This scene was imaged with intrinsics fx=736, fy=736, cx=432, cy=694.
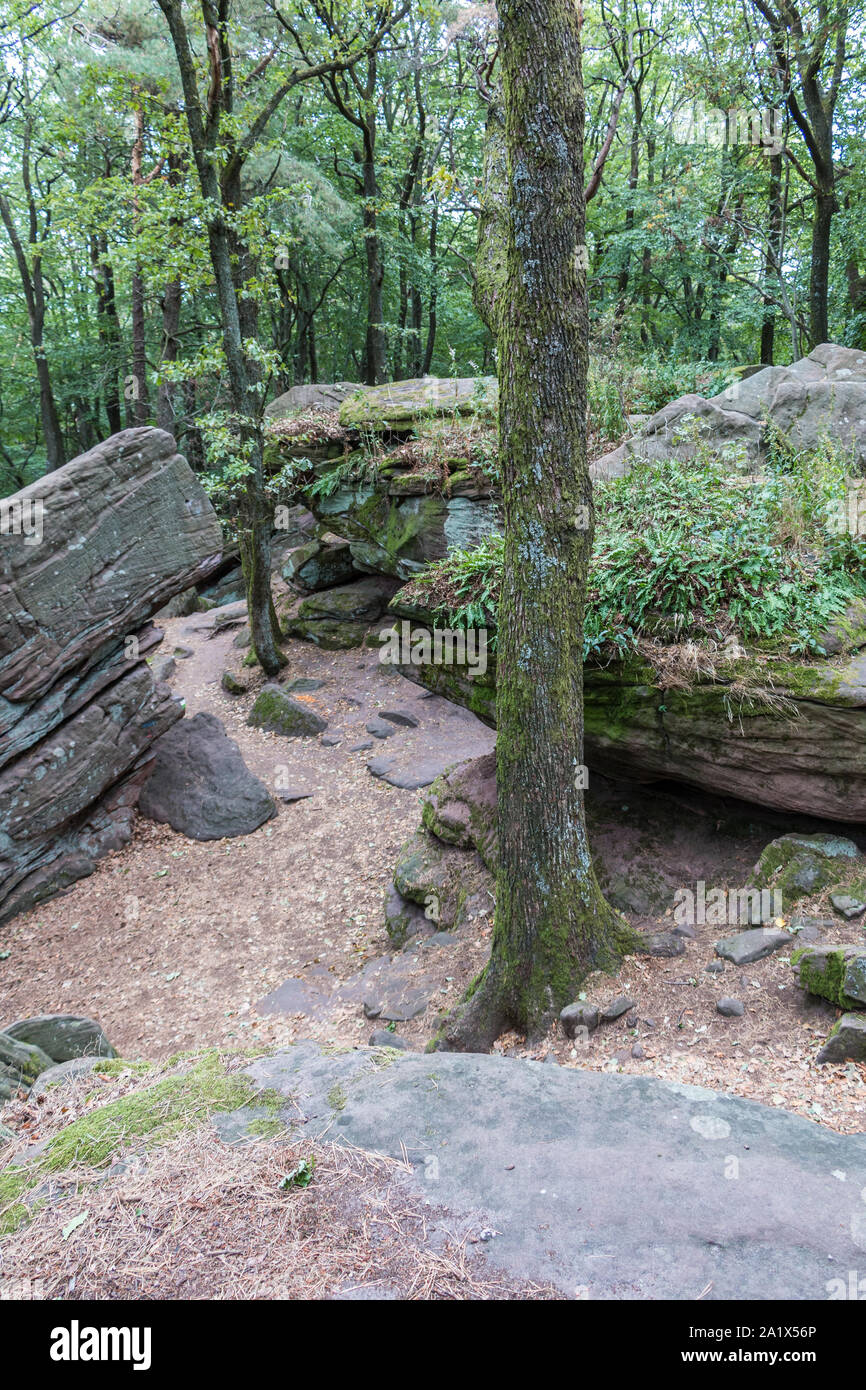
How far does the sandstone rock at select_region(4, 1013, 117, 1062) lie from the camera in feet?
13.8

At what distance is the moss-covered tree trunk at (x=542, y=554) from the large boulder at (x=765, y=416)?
318 cm

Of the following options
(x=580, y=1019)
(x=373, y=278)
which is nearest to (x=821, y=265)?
(x=373, y=278)

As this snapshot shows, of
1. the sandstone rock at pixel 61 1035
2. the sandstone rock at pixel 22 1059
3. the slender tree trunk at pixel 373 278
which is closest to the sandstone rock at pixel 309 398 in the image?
the slender tree trunk at pixel 373 278

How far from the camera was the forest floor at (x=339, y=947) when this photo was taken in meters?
3.82

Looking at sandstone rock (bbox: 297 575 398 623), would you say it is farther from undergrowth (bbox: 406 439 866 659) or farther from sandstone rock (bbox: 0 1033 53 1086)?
sandstone rock (bbox: 0 1033 53 1086)

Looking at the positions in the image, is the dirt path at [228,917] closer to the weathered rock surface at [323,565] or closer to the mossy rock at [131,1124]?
the mossy rock at [131,1124]

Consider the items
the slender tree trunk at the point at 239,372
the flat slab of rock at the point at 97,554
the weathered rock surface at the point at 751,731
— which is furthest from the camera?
the slender tree trunk at the point at 239,372

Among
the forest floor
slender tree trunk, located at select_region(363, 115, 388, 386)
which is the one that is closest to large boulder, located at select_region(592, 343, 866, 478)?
the forest floor

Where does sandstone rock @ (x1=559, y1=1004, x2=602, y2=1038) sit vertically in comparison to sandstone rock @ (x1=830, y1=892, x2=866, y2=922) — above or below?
below

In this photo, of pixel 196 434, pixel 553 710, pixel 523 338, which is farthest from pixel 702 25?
pixel 553 710

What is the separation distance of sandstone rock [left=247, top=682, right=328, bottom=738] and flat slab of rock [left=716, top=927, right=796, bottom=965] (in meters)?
7.07

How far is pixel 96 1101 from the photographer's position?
10.6 ft

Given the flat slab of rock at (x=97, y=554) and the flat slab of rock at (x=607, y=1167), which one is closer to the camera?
the flat slab of rock at (x=607, y=1167)
